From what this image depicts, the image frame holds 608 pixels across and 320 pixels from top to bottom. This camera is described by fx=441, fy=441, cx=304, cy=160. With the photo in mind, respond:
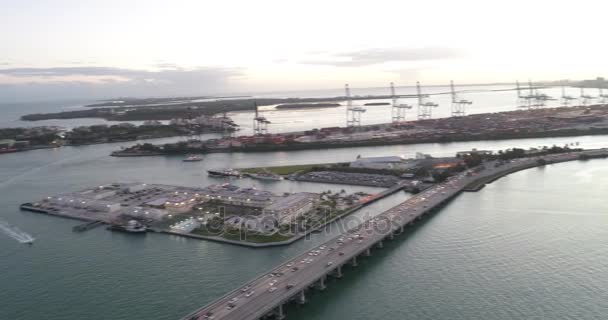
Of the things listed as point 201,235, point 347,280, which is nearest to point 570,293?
point 347,280

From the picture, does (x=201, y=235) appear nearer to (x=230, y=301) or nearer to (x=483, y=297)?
(x=230, y=301)

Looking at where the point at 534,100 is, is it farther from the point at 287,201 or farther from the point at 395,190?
the point at 287,201

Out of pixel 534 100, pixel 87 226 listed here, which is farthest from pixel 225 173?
pixel 534 100

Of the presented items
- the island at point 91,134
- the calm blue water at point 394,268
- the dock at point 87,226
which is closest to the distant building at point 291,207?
the calm blue water at point 394,268

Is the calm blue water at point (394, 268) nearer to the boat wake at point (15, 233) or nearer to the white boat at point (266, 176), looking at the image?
the boat wake at point (15, 233)

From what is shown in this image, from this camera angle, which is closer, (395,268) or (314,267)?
(314,267)

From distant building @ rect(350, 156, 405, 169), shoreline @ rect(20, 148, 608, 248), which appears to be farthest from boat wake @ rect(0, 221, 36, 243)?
distant building @ rect(350, 156, 405, 169)
